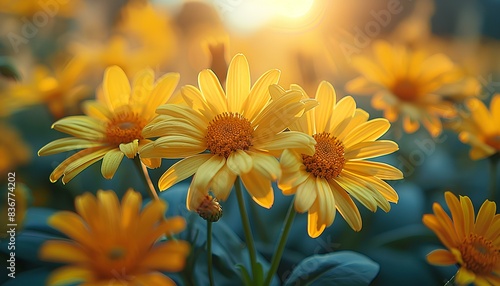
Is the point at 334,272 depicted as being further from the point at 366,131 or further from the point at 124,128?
the point at 124,128

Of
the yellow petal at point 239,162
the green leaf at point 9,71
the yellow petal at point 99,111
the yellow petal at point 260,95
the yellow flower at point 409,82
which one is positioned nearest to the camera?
the yellow petal at point 239,162

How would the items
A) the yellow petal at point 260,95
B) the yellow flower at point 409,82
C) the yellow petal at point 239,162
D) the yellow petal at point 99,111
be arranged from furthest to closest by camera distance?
the yellow flower at point 409,82 < the yellow petal at point 99,111 < the yellow petal at point 260,95 < the yellow petal at point 239,162

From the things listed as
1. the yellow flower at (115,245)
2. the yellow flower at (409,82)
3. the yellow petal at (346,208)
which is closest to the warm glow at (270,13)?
the yellow flower at (409,82)

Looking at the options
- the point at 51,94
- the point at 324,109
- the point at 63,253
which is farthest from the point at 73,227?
the point at 51,94

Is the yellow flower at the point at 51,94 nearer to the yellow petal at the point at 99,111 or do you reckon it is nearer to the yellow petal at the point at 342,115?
the yellow petal at the point at 99,111

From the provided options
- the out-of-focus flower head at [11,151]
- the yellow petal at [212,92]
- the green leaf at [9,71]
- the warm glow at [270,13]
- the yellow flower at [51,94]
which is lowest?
the yellow petal at [212,92]

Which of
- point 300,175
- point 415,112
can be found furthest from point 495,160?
point 300,175
